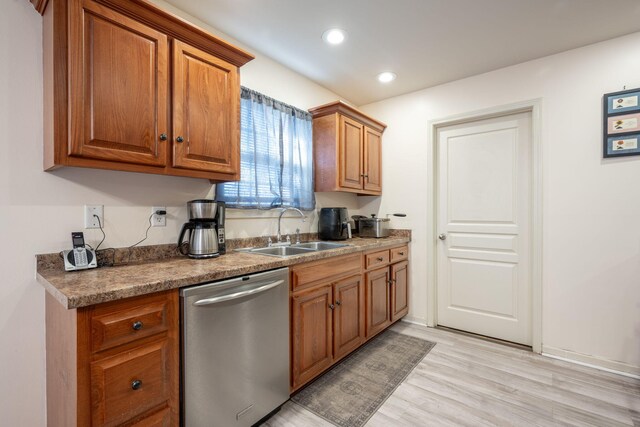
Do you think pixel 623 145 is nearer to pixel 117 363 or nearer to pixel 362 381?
pixel 362 381

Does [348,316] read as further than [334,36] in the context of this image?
Yes

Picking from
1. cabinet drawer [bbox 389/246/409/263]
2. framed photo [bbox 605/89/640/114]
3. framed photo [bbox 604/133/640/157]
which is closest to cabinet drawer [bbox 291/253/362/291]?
cabinet drawer [bbox 389/246/409/263]

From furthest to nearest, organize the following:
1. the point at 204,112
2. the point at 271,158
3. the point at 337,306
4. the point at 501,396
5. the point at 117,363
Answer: the point at 271,158, the point at 337,306, the point at 501,396, the point at 204,112, the point at 117,363

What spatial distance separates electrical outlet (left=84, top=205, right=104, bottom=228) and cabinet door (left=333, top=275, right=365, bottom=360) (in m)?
1.50

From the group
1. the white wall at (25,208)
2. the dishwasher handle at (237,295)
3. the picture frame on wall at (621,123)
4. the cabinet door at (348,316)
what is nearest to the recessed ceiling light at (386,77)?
the picture frame on wall at (621,123)

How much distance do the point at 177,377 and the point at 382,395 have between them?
1329 millimetres

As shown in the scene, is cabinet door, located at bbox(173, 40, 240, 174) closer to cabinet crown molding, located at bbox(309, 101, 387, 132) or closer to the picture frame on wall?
cabinet crown molding, located at bbox(309, 101, 387, 132)

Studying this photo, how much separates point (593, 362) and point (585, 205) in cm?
124

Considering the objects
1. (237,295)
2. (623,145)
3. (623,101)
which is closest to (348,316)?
(237,295)

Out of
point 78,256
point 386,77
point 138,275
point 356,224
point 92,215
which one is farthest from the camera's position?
point 356,224

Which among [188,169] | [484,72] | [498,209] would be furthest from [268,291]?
[484,72]

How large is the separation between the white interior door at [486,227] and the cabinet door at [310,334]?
5.45ft

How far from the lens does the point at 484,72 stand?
2.83m

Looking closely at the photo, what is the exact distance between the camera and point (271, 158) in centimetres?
248
